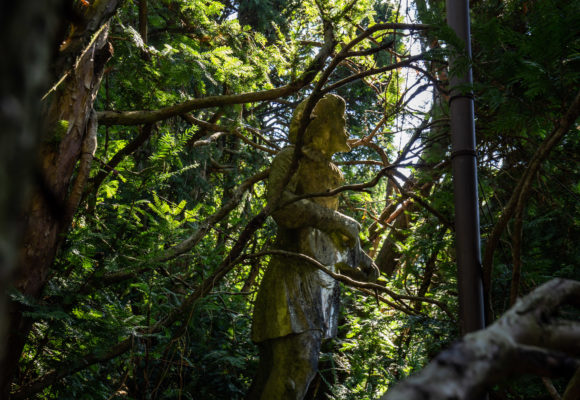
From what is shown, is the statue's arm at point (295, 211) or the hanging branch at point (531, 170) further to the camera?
the statue's arm at point (295, 211)

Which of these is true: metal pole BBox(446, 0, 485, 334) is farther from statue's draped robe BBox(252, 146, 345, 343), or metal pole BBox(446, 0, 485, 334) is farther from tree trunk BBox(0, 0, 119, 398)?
tree trunk BBox(0, 0, 119, 398)

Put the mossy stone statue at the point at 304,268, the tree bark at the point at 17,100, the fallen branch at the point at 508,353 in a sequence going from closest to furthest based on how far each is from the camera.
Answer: the tree bark at the point at 17,100 < the fallen branch at the point at 508,353 < the mossy stone statue at the point at 304,268

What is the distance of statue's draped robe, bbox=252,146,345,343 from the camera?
3943 millimetres

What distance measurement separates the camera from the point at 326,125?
4.25m

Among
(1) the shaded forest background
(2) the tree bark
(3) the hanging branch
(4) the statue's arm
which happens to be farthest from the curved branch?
(2) the tree bark

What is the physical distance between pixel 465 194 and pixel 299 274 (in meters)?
1.91

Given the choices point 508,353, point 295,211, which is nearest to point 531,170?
point 508,353

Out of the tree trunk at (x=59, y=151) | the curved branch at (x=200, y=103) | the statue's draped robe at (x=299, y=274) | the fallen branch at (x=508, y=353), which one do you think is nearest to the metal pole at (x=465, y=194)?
the curved branch at (x=200, y=103)

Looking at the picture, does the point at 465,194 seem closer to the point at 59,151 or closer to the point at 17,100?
the point at 59,151

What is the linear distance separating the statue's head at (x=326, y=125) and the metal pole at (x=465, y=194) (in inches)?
63.1

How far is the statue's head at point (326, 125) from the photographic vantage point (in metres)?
4.23

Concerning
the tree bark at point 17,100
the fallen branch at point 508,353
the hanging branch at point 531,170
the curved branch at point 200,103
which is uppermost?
the curved branch at point 200,103

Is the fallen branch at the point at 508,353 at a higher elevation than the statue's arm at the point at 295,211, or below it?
below

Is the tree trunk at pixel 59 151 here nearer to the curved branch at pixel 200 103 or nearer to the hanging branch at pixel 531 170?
the curved branch at pixel 200 103
